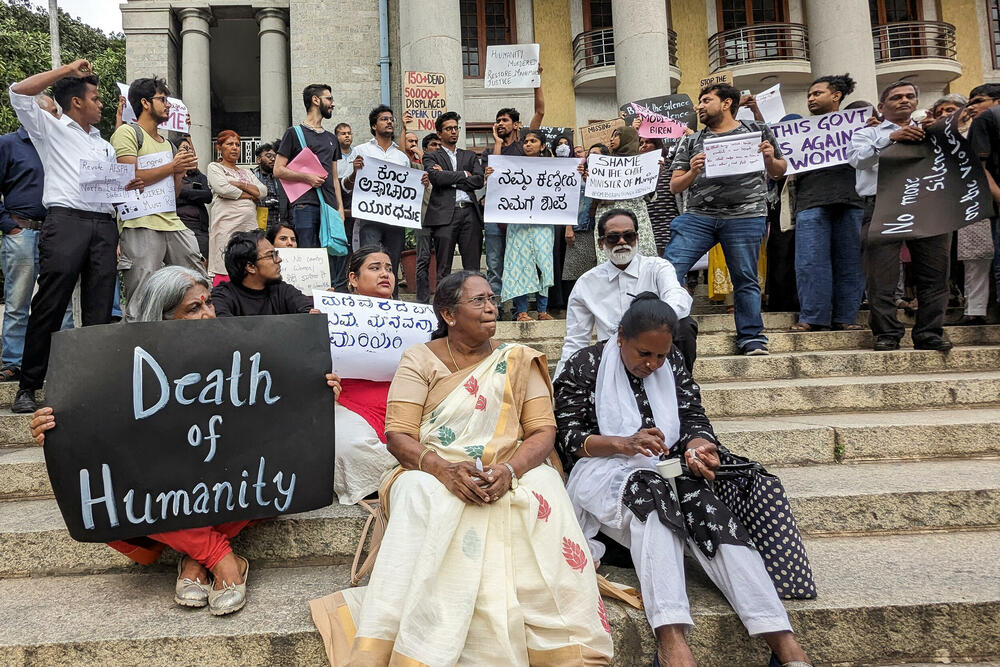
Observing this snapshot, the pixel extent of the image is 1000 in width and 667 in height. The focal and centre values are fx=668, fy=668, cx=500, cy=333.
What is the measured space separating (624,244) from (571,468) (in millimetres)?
1581

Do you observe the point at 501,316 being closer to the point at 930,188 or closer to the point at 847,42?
the point at 930,188

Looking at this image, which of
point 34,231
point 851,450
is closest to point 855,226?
point 851,450

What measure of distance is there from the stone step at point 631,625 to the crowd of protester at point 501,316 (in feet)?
0.41

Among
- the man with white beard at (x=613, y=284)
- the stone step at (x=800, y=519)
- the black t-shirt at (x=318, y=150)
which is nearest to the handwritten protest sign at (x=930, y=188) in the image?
the stone step at (x=800, y=519)

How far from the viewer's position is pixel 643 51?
1243 centimetres

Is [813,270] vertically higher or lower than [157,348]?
higher

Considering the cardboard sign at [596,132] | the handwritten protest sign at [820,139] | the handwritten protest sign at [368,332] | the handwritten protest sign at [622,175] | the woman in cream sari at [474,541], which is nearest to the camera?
the woman in cream sari at [474,541]

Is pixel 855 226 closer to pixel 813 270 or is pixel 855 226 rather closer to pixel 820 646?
pixel 813 270

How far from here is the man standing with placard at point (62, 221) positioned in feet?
13.7

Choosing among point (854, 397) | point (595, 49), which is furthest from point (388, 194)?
point (595, 49)

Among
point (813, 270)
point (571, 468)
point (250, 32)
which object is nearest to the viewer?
point (571, 468)

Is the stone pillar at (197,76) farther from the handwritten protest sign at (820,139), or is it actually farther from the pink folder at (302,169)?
the handwritten protest sign at (820,139)

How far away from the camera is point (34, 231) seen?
453cm

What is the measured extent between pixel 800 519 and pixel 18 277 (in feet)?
16.5
